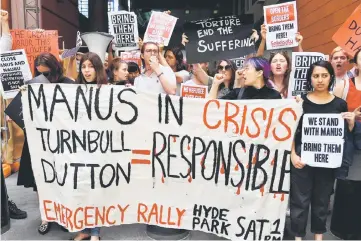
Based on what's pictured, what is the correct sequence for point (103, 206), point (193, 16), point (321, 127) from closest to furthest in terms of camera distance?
point (321, 127)
point (103, 206)
point (193, 16)

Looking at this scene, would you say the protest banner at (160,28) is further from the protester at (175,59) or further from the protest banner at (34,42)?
the protest banner at (34,42)

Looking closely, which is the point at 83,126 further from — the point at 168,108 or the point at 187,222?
the point at 187,222

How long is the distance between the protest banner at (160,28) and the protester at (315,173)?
2.59 metres

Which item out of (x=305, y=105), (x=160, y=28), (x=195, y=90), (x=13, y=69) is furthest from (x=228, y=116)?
(x=13, y=69)

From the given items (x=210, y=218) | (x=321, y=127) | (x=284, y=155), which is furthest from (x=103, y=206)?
(x=321, y=127)

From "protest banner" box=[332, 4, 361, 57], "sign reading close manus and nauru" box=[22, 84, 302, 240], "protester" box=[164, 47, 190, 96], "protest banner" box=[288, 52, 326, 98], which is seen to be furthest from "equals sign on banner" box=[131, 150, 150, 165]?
"protest banner" box=[332, 4, 361, 57]

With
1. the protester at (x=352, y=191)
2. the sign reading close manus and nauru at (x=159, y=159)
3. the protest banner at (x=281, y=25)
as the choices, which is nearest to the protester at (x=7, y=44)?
the sign reading close manus and nauru at (x=159, y=159)

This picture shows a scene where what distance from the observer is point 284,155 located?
3207 millimetres

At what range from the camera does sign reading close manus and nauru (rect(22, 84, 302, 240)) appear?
127 inches

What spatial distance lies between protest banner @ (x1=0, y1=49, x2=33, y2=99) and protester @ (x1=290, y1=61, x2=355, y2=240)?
3.36 meters

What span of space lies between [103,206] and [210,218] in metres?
0.95

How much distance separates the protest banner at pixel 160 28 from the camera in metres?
5.38

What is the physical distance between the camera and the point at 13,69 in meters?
4.72

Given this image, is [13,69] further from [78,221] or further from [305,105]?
[305,105]
